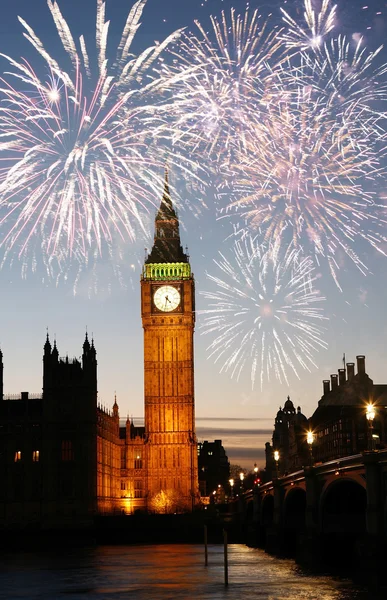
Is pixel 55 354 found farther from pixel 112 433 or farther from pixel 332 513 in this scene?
pixel 332 513

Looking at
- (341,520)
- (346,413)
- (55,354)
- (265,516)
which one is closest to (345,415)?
(346,413)

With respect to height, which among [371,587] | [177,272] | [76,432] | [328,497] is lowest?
[371,587]

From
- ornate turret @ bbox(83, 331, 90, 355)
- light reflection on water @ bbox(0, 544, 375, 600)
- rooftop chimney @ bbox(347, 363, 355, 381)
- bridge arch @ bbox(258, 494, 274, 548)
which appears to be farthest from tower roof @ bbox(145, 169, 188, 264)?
light reflection on water @ bbox(0, 544, 375, 600)

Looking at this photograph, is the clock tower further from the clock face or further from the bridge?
the bridge

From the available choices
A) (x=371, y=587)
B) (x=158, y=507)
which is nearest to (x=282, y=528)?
(x=371, y=587)

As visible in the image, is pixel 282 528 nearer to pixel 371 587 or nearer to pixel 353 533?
pixel 353 533

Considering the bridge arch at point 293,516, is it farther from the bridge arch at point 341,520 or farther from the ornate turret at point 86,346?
the ornate turret at point 86,346
